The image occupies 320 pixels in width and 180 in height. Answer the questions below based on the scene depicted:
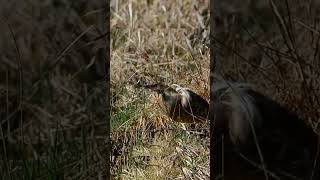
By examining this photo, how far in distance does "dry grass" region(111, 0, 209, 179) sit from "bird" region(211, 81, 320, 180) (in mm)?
171

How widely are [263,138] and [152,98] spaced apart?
45cm

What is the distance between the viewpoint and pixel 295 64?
1605mm

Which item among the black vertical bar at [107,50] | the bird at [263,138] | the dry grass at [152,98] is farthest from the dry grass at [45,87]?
the bird at [263,138]

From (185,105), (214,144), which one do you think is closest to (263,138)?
(214,144)

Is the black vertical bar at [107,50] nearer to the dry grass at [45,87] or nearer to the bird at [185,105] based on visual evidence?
the dry grass at [45,87]

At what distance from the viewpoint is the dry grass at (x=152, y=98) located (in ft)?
5.90

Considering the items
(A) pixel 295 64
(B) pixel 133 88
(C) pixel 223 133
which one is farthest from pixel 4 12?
(A) pixel 295 64

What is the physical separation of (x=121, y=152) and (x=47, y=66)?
337 mm

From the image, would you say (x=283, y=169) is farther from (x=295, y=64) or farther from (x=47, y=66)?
(x=47, y=66)

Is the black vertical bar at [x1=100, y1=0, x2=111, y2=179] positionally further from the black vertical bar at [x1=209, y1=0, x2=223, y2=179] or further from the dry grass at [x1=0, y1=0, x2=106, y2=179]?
the black vertical bar at [x1=209, y1=0, x2=223, y2=179]

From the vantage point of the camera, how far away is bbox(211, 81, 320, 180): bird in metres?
1.61

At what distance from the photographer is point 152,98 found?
1955 mm

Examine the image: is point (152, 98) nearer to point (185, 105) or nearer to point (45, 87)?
point (185, 105)

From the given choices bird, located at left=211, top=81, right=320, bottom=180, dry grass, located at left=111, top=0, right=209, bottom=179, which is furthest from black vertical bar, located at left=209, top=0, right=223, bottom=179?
dry grass, located at left=111, top=0, right=209, bottom=179
